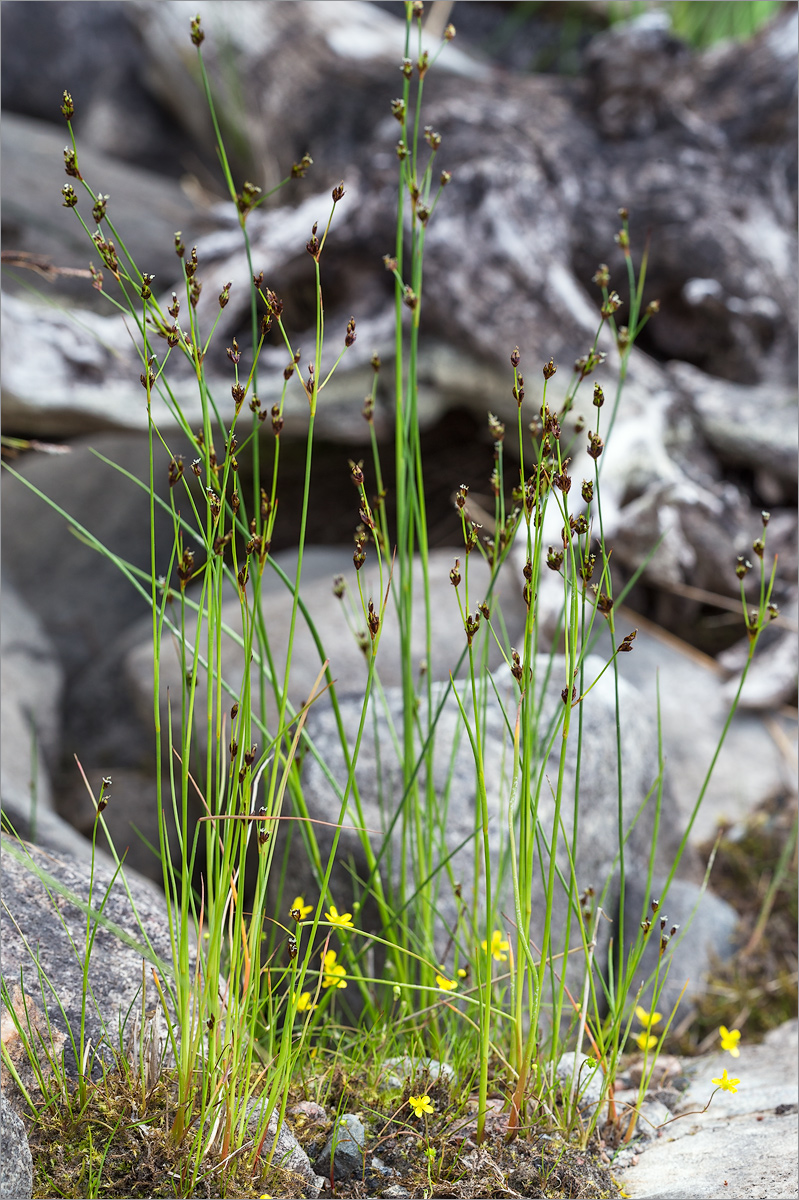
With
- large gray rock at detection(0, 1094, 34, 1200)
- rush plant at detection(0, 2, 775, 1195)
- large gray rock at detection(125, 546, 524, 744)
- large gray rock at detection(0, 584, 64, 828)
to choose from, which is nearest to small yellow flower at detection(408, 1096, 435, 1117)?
rush plant at detection(0, 2, 775, 1195)

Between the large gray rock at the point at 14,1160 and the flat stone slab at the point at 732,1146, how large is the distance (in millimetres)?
592

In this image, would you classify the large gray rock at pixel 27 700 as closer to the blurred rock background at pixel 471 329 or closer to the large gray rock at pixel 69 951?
the blurred rock background at pixel 471 329

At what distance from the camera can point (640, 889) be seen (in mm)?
1514

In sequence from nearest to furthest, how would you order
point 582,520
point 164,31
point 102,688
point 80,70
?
point 582,520
point 102,688
point 164,31
point 80,70

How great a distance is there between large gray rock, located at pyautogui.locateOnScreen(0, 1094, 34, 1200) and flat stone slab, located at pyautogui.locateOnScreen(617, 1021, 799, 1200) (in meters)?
0.59

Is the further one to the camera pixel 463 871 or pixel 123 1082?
pixel 463 871

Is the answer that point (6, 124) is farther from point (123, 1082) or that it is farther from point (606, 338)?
point (123, 1082)

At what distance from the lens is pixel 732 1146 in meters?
0.94

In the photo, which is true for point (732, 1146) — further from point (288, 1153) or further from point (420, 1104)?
point (288, 1153)

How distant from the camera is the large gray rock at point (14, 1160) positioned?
708 mm

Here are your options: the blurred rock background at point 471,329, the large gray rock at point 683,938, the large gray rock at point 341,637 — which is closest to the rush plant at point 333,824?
the large gray rock at point 683,938

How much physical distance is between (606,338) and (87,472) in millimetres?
1601

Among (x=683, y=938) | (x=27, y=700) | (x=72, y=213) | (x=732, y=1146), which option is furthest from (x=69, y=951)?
(x=72, y=213)

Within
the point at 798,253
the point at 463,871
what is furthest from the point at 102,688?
the point at 798,253
